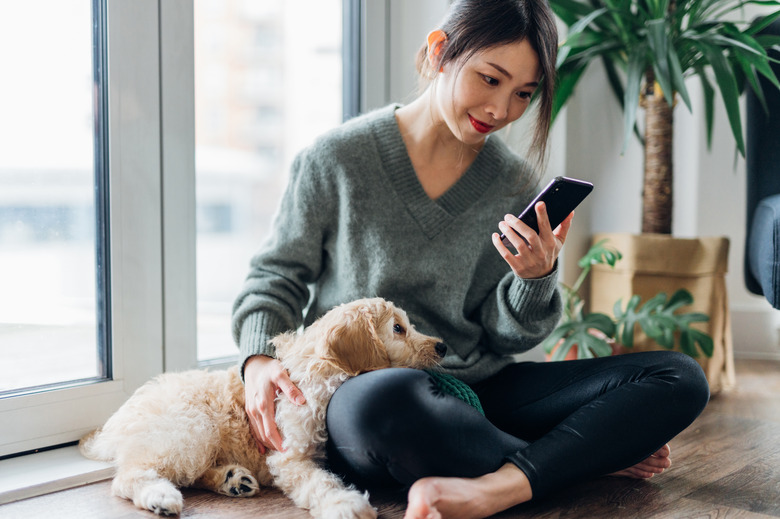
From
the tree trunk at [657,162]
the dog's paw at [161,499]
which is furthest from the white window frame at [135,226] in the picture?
the tree trunk at [657,162]

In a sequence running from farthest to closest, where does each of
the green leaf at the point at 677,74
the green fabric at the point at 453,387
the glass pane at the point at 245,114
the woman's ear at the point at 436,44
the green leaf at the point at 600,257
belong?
the green leaf at the point at 600,257, the green leaf at the point at 677,74, the glass pane at the point at 245,114, the woman's ear at the point at 436,44, the green fabric at the point at 453,387

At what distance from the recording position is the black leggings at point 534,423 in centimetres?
110

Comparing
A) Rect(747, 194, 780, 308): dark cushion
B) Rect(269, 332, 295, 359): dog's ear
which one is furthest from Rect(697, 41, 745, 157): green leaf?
Rect(269, 332, 295, 359): dog's ear

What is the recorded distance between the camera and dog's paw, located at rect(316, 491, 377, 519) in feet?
3.52

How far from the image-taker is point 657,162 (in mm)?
2299

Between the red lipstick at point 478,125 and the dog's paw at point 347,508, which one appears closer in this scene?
the dog's paw at point 347,508

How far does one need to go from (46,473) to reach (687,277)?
6.40 ft

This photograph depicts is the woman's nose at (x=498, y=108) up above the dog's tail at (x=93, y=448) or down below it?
above

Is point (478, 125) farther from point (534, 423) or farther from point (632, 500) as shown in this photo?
point (632, 500)

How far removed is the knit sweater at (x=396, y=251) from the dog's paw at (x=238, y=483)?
0.88 feet

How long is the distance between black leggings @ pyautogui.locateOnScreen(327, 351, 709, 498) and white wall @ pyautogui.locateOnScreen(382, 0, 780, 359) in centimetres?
114

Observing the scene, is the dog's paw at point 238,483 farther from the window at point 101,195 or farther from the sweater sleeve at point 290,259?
the window at point 101,195

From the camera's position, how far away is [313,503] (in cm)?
115

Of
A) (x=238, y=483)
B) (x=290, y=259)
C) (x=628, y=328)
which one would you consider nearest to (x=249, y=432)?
(x=238, y=483)
